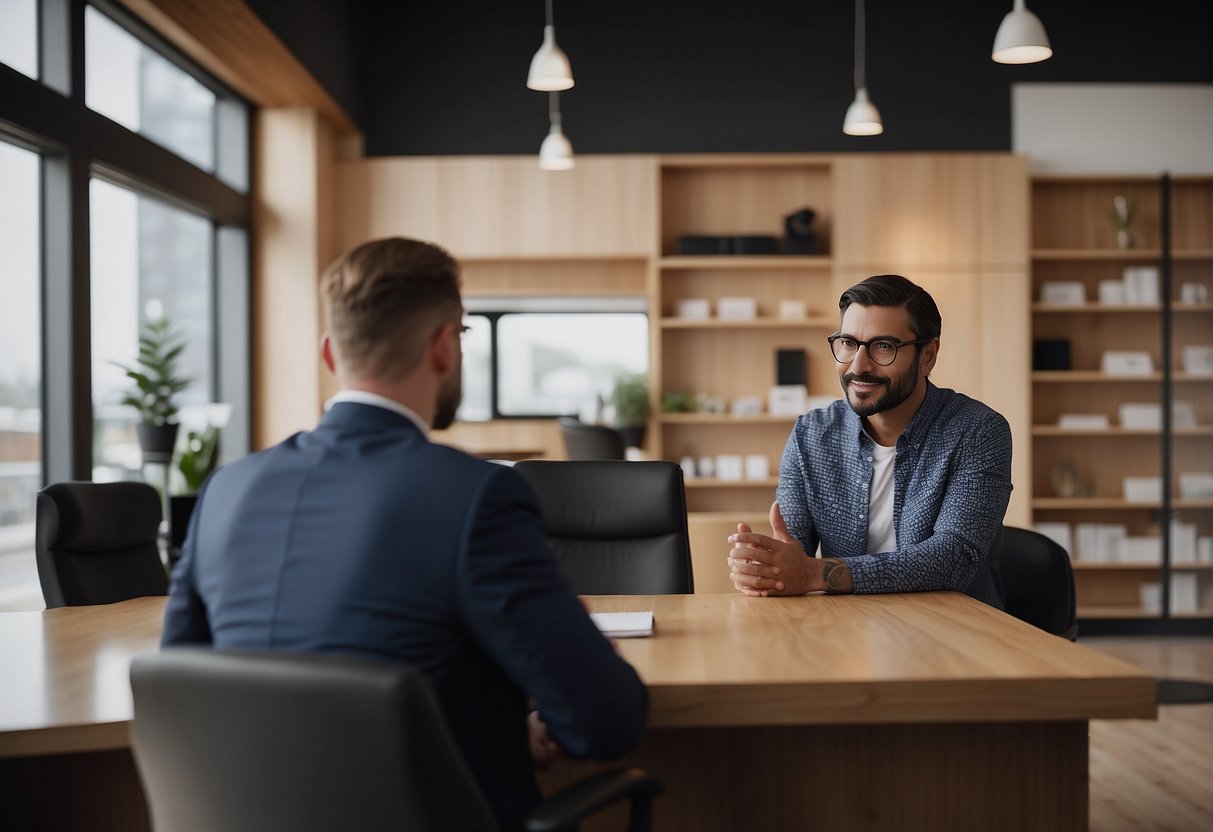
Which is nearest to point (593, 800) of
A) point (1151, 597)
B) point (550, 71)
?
point (550, 71)

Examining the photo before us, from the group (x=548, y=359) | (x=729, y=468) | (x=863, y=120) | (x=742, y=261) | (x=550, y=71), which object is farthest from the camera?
(x=548, y=359)

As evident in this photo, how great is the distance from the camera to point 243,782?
3.71ft

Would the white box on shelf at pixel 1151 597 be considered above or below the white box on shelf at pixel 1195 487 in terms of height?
below

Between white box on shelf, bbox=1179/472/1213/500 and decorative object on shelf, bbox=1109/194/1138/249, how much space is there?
1413 millimetres

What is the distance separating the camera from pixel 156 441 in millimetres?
4625

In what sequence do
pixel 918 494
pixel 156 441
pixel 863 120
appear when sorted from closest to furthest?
pixel 918 494
pixel 156 441
pixel 863 120

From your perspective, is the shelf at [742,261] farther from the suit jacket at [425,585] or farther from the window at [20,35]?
the suit jacket at [425,585]

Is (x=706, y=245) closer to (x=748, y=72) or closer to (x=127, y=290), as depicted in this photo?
(x=748, y=72)

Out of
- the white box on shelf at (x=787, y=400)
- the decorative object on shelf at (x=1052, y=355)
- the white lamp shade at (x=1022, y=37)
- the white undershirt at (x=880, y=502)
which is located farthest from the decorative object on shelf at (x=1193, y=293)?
the white undershirt at (x=880, y=502)

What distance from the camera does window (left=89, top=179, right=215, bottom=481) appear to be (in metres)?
4.68

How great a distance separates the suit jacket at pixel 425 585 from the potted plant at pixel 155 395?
11.5 feet

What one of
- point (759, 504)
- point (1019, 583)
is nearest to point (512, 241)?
point (759, 504)

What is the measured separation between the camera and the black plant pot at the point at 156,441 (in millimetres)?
4613

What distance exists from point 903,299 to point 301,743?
74.7 inches
